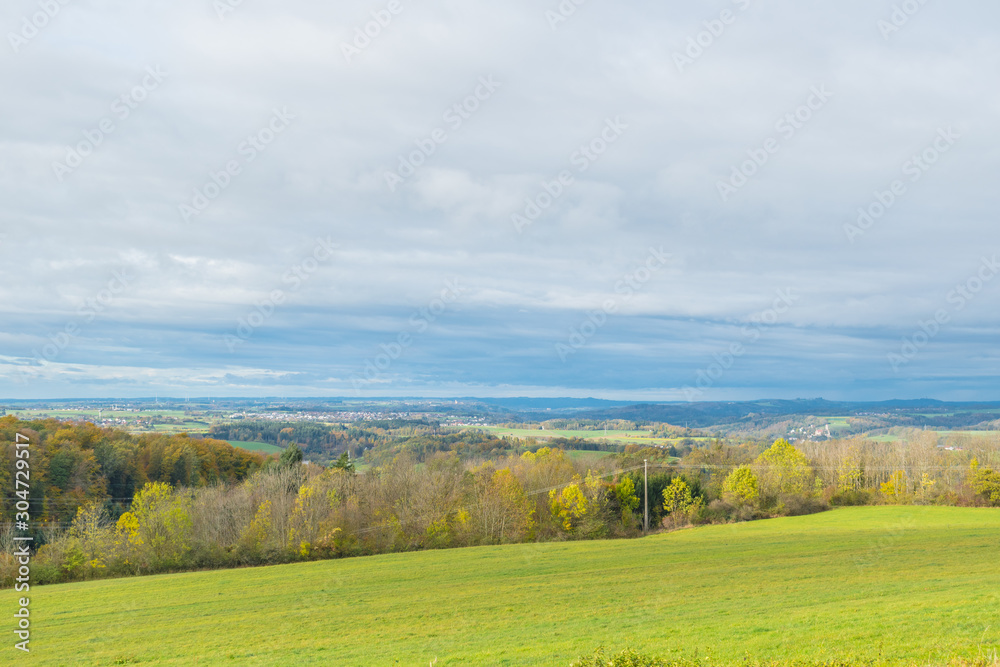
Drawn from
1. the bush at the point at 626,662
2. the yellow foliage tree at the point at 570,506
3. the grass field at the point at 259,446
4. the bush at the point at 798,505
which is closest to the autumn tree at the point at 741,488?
the bush at the point at 798,505

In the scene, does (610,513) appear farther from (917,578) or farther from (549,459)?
(917,578)

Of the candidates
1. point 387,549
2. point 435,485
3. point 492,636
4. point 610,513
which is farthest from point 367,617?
point 610,513

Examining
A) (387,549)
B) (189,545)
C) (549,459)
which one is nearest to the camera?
(189,545)

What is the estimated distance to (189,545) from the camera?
175ft

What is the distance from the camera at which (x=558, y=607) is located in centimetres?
2928

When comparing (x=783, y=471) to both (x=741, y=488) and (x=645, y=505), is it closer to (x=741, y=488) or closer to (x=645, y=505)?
(x=741, y=488)

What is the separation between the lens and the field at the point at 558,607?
1842 cm

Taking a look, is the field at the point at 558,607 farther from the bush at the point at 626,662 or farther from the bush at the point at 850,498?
the bush at the point at 850,498

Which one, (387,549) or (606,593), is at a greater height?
(606,593)

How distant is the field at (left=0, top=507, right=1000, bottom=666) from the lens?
60.4ft

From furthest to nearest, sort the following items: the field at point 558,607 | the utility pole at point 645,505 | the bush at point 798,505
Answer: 1. the bush at point 798,505
2. the utility pole at point 645,505
3. the field at point 558,607

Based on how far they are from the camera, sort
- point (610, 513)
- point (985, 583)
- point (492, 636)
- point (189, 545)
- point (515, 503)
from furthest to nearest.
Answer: point (610, 513), point (515, 503), point (189, 545), point (985, 583), point (492, 636)

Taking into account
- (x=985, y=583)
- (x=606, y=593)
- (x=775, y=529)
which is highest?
(x=985, y=583)

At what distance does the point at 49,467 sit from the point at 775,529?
79.3 meters
